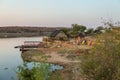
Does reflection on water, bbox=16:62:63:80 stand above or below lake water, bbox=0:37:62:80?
above

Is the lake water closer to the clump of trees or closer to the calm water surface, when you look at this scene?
the calm water surface

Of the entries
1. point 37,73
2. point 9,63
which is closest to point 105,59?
point 37,73

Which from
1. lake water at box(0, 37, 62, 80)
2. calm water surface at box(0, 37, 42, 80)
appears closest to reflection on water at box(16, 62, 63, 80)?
lake water at box(0, 37, 62, 80)

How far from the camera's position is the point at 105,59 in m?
11.0

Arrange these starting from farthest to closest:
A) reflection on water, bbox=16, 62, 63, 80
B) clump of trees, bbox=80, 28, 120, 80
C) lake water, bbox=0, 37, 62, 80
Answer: lake water, bbox=0, 37, 62, 80, reflection on water, bbox=16, 62, 63, 80, clump of trees, bbox=80, 28, 120, 80

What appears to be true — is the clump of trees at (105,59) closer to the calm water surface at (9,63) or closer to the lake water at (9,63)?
the lake water at (9,63)

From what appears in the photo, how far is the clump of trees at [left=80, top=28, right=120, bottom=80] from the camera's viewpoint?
35.7 feet

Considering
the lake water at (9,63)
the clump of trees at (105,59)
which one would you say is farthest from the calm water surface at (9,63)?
the clump of trees at (105,59)

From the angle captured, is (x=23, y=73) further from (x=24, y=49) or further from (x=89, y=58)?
(x=24, y=49)

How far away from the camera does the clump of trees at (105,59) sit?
10.9 meters

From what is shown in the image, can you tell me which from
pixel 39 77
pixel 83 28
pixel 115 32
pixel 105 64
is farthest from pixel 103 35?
pixel 83 28

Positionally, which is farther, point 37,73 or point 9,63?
point 9,63

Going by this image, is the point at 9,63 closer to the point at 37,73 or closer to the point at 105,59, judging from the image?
the point at 37,73

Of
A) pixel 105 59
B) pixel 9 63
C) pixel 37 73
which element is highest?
pixel 105 59
